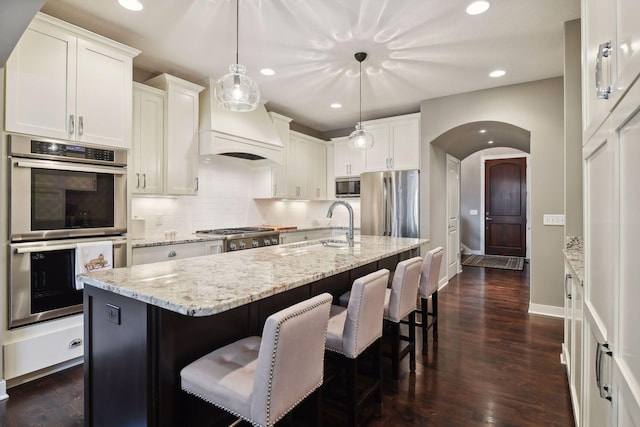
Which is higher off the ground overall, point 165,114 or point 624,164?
point 165,114

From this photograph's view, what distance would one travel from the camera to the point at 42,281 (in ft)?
7.80

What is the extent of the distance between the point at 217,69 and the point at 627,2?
359 cm

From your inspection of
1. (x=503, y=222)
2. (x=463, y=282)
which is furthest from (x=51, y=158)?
(x=503, y=222)

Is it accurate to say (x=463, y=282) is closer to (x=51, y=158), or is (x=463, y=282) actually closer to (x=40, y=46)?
(x=51, y=158)

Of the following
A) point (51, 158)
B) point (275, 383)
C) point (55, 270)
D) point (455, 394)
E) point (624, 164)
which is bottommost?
point (455, 394)

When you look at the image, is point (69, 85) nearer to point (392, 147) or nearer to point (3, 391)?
point (3, 391)

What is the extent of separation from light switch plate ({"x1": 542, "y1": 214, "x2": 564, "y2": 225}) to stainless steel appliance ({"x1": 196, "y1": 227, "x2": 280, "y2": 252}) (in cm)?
329

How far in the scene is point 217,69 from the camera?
360 centimetres

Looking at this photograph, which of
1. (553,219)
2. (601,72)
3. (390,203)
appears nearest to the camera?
(601,72)

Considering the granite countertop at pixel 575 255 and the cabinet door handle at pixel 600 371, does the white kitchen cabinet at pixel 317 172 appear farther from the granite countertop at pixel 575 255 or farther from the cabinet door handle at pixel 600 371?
the cabinet door handle at pixel 600 371

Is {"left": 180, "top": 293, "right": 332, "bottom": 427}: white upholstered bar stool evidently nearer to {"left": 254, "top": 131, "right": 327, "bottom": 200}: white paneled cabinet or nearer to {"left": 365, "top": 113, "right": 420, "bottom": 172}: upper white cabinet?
{"left": 254, "top": 131, "right": 327, "bottom": 200}: white paneled cabinet

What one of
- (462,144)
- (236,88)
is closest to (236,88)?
(236,88)

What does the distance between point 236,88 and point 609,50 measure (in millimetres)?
1943

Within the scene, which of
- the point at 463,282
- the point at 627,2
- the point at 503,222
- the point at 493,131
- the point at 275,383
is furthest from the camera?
the point at 503,222
